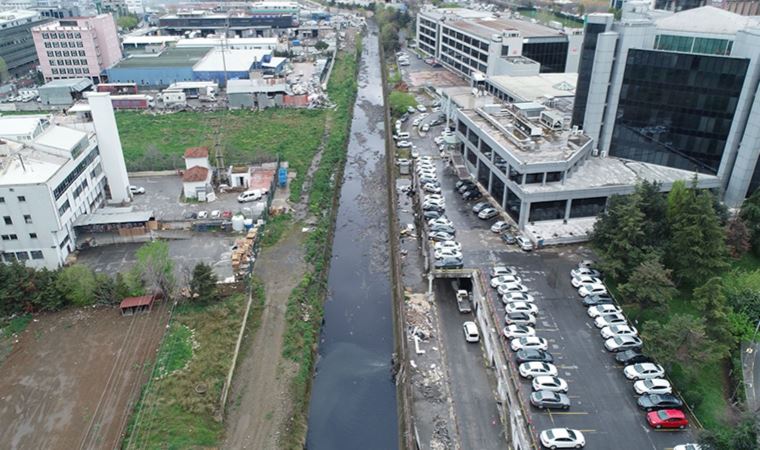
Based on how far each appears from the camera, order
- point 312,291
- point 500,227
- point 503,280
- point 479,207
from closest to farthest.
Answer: point 503,280 → point 312,291 → point 500,227 → point 479,207

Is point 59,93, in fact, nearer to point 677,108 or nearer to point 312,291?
point 312,291

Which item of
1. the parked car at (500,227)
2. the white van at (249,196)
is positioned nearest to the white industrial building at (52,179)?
the white van at (249,196)

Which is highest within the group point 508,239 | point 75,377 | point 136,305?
point 508,239

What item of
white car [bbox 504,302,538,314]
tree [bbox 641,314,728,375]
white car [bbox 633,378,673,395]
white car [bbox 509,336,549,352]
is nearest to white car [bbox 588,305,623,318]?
white car [bbox 504,302,538,314]

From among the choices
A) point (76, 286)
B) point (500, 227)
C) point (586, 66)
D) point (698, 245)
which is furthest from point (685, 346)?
point (76, 286)

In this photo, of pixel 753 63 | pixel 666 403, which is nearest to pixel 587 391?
pixel 666 403

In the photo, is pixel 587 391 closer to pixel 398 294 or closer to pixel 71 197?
pixel 398 294
